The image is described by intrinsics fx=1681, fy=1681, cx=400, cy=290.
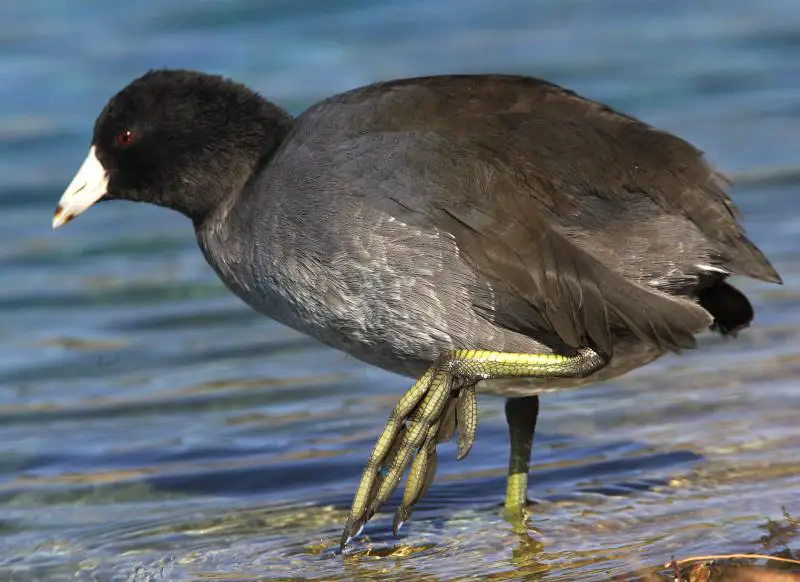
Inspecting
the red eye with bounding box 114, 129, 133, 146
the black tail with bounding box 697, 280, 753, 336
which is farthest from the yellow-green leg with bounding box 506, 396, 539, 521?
the red eye with bounding box 114, 129, 133, 146

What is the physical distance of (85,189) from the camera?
448 cm

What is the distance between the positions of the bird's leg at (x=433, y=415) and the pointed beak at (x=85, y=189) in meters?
1.04

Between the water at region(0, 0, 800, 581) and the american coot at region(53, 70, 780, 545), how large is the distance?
1.30 feet

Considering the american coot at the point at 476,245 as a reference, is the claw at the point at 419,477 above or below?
below

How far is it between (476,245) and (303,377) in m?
1.92

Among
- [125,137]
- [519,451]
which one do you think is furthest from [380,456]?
[125,137]

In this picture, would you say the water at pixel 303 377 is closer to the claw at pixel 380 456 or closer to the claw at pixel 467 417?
the claw at pixel 380 456

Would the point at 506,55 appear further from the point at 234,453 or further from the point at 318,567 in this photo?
the point at 318,567

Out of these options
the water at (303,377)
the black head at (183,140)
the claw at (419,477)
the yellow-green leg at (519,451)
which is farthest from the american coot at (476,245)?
the water at (303,377)

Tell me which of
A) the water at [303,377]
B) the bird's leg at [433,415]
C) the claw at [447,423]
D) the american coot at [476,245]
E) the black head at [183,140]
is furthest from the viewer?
the black head at [183,140]

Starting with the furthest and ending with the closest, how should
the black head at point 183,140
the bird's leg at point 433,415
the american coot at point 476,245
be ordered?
the black head at point 183,140, the bird's leg at point 433,415, the american coot at point 476,245

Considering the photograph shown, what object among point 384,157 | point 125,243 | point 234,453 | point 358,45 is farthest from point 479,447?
point 358,45

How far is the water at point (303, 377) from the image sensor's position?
13.9ft

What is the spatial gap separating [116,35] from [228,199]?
14.9 ft
